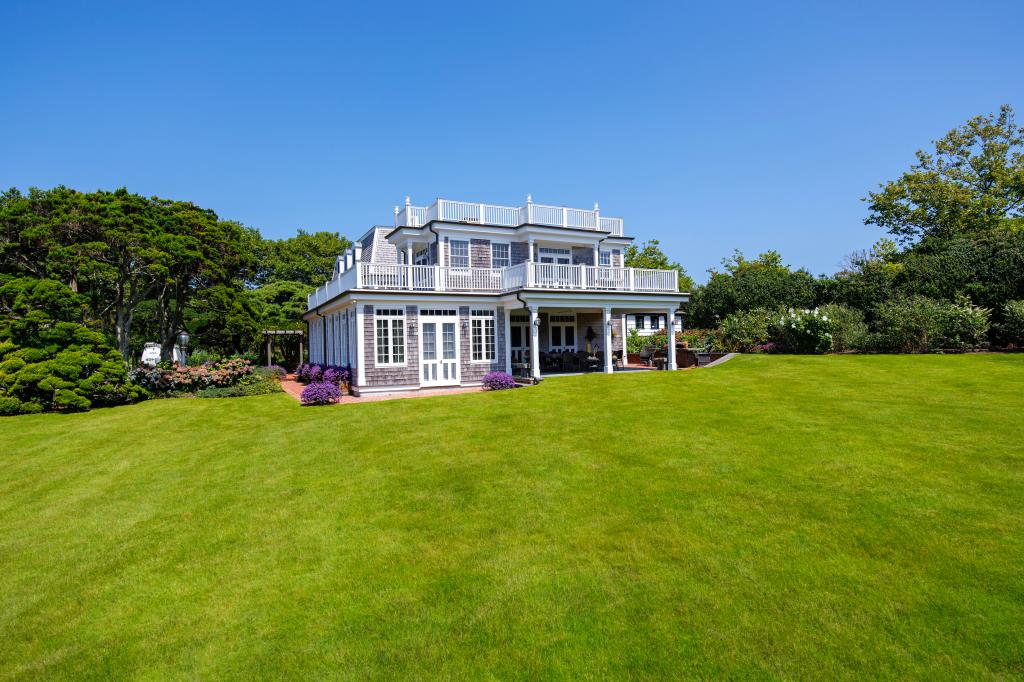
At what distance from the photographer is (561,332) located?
2377 centimetres

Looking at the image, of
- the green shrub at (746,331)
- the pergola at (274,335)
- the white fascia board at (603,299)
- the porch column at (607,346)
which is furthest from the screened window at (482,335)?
the pergola at (274,335)

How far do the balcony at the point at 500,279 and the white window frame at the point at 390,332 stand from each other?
0.75 meters

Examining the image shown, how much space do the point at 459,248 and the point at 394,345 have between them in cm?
541

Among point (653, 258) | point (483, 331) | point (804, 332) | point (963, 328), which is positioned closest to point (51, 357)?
point (483, 331)

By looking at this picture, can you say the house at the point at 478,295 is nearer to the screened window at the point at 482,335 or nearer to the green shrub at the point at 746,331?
the screened window at the point at 482,335

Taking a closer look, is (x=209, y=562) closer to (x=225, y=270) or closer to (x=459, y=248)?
(x=459, y=248)

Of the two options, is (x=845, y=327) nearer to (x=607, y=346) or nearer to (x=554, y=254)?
(x=607, y=346)

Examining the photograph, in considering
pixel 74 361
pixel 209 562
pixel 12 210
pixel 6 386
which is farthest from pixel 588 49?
pixel 12 210

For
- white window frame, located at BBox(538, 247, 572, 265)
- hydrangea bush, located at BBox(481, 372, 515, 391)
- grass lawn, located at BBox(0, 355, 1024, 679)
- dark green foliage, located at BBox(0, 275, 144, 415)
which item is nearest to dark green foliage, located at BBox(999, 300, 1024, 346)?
grass lawn, located at BBox(0, 355, 1024, 679)

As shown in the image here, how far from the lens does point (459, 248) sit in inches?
843

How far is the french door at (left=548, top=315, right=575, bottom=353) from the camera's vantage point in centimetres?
2356

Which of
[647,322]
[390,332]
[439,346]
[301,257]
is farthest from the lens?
[301,257]

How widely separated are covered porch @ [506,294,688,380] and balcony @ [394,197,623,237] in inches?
145

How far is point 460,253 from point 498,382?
6.59 meters
